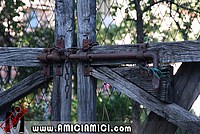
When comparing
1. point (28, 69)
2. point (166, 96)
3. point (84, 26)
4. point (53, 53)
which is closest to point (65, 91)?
point (53, 53)

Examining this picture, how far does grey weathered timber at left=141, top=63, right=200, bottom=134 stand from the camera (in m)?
2.57

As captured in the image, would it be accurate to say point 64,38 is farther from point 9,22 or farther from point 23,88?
point 9,22

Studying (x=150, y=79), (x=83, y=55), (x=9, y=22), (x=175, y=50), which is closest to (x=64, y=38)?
(x=83, y=55)

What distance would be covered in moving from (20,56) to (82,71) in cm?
45

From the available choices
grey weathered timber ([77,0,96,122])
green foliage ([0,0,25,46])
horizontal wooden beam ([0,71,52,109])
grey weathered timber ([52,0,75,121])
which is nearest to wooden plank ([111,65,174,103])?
grey weathered timber ([77,0,96,122])

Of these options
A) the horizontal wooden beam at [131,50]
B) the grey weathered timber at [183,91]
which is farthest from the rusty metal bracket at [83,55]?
the grey weathered timber at [183,91]

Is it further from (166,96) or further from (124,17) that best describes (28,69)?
(166,96)

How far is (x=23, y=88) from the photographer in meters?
2.92

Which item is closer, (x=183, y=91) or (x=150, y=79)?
(x=150, y=79)

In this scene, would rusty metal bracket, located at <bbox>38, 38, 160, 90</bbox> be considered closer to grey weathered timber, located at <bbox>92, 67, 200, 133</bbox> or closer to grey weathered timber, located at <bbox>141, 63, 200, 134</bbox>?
grey weathered timber, located at <bbox>92, 67, 200, 133</bbox>

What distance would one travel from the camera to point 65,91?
280 centimetres

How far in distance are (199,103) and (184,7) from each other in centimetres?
104

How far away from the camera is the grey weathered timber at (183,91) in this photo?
2574mm

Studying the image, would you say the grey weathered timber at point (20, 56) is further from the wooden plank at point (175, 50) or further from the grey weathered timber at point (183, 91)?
the grey weathered timber at point (183, 91)
